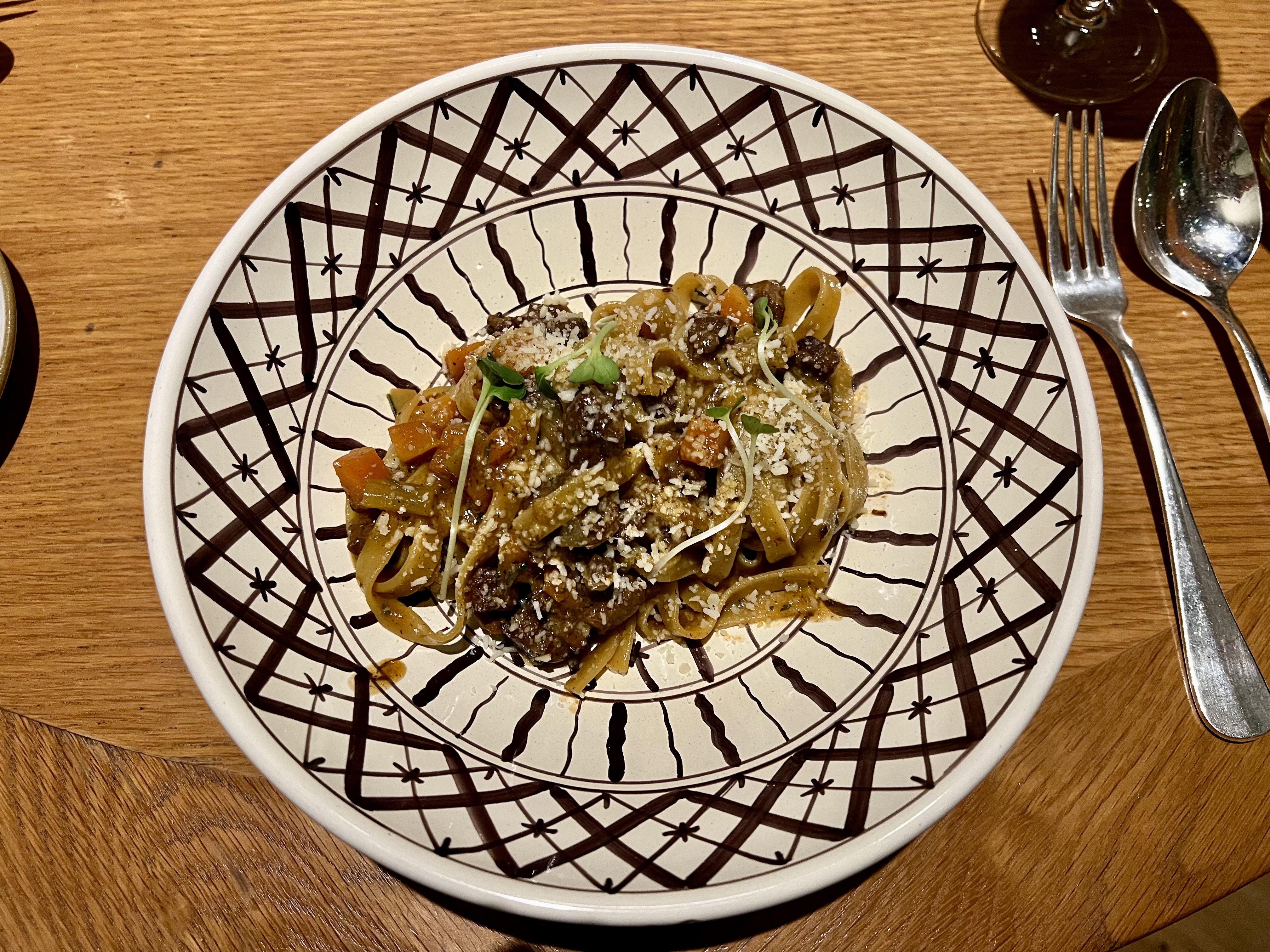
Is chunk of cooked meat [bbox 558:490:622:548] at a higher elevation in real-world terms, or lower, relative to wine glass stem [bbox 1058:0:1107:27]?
lower

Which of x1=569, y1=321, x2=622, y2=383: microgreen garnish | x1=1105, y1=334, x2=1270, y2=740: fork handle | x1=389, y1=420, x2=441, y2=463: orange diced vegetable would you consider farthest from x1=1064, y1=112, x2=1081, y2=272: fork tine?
x1=389, y1=420, x2=441, y2=463: orange diced vegetable

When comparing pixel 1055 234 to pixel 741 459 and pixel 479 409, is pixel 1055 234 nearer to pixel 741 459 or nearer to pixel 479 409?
pixel 741 459

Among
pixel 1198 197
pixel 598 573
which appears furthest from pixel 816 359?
pixel 1198 197

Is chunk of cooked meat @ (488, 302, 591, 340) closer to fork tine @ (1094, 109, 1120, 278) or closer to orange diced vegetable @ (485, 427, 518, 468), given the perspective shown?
orange diced vegetable @ (485, 427, 518, 468)

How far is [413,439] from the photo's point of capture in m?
2.72

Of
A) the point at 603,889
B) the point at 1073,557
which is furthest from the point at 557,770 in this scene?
the point at 1073,557

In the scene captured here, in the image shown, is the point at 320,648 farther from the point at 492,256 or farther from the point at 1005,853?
the point at 1005,853

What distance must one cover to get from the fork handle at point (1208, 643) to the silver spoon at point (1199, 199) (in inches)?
34.0

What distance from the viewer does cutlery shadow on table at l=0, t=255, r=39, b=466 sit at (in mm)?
2828

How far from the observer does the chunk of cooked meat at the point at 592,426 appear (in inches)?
101

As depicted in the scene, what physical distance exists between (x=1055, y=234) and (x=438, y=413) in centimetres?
253

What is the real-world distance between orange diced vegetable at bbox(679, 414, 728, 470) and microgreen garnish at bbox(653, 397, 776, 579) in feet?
0.10

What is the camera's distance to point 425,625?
8.70 ft

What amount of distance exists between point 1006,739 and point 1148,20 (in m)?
3.55
